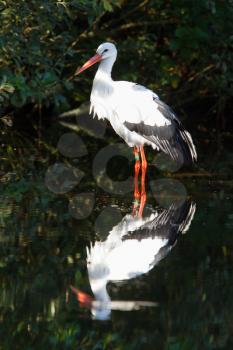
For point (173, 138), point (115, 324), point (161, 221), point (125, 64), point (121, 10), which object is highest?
point (121, 10)

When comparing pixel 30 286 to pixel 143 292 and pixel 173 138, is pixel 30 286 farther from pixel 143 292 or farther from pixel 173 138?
pixel 173 138

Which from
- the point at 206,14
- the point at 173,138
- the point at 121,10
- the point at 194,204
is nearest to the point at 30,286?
the point at 194,204

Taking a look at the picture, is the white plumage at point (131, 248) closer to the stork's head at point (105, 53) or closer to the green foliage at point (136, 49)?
the stork's head at point (105, 53)

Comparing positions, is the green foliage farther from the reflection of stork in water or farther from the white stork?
the reflection of stork in water

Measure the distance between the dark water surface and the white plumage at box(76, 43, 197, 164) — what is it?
415 millimetres

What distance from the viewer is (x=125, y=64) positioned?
15.3m

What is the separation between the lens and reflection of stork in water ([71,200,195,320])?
607cm

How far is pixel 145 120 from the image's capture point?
1102cm

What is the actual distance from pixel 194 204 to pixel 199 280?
2818mm

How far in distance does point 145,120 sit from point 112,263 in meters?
4.19

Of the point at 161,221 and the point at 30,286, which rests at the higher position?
the point at 161,221

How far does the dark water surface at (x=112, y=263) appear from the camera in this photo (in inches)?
218

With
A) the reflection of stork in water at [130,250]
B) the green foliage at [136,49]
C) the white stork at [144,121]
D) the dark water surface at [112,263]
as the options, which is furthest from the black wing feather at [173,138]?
the green foliage at [136,49]

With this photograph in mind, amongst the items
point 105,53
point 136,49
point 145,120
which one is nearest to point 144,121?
point 145,120
